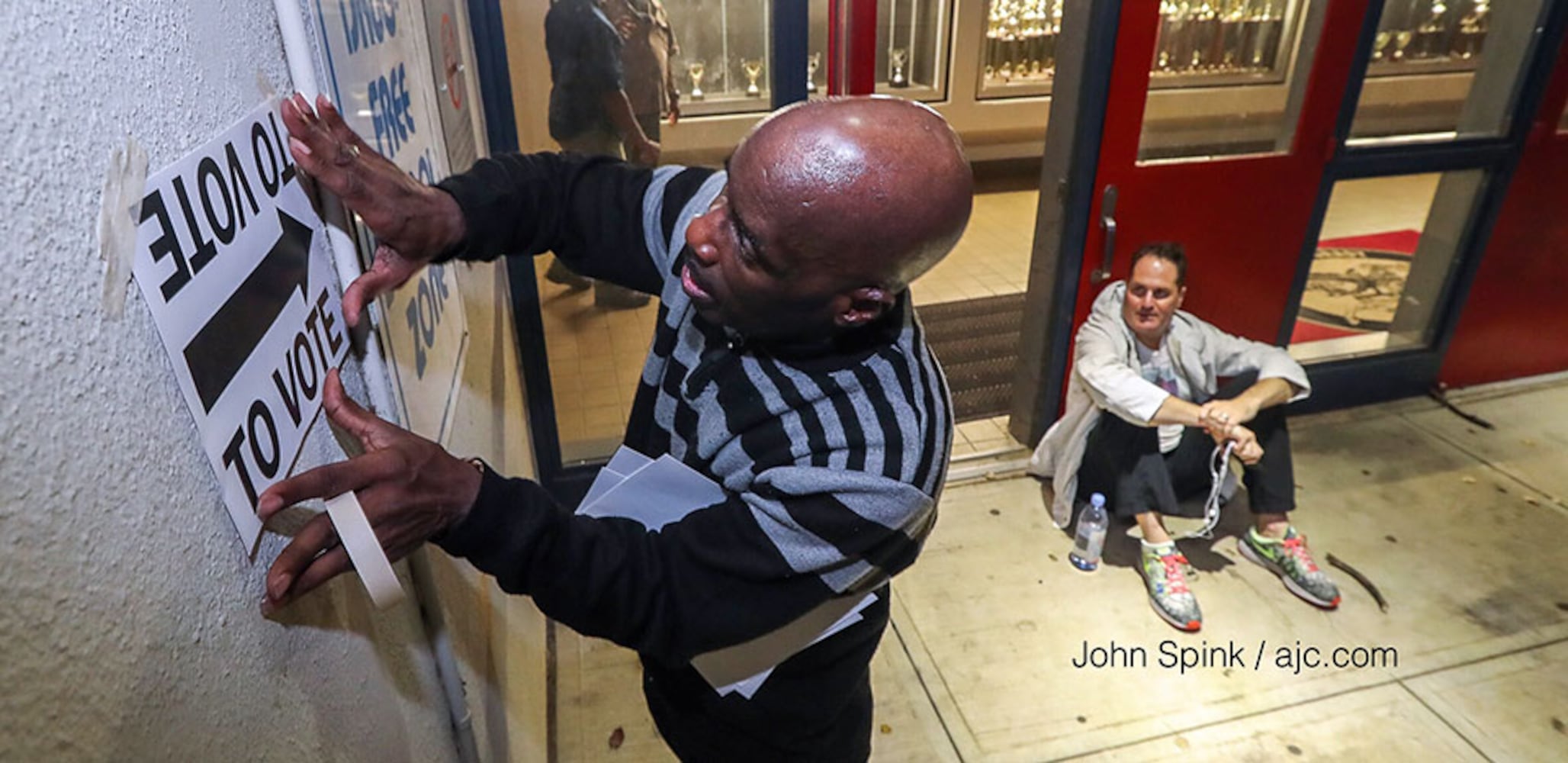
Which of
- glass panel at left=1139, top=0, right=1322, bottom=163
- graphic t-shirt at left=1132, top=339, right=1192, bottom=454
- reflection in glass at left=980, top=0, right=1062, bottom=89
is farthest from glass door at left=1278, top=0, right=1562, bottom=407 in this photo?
reflection in glass at left=980, top=0, right=1062, bottom=89

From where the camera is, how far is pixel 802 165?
84 cm

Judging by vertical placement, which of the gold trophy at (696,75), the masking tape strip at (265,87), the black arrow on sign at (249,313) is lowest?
the gold trophy at (696,75)

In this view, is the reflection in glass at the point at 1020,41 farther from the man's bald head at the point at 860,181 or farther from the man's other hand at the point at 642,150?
the man's bald head at the point at 860,181

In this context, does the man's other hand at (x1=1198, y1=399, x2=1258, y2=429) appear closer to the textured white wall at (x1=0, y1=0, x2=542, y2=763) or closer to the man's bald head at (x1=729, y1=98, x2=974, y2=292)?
the man's bald head at (x1=729, y1=98, x2=974, y2=292)

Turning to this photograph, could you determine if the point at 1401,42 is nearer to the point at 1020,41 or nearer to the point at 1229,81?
the point at 1229,81

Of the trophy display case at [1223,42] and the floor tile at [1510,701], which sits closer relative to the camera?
the floor tile at [1510,701]

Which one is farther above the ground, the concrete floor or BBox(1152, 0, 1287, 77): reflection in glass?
BBox(1152, 0, 1287, 77): reflection in glass

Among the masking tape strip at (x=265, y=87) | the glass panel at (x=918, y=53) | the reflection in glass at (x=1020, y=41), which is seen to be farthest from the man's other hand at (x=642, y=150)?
the reflection in glass at (x=1020, y=41)

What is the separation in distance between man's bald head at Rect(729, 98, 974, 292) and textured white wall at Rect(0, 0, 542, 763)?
50 centimetres

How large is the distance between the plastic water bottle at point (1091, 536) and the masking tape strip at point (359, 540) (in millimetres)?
2382

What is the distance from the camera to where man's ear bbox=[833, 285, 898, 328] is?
36.2 inches

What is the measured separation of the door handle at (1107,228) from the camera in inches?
110

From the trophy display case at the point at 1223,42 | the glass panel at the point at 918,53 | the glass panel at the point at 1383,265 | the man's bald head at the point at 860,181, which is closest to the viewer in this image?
the man's bald head at the point at 860,181

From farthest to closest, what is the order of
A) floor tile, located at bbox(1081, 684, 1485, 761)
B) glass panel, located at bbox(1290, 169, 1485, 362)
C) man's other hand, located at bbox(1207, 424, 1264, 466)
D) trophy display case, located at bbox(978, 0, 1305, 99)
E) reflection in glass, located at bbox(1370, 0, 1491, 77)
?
1. glass panel, located at bbox(1290, 169, 1485, 362)
2. reflection in glass, located at bbox(1370, 0, 1491, 77)
3. trophy display case, located at bbox(978, 0, 1305, 99)
4. man's other hand, located at bbox(1207, 424, 1264, 466)
5. floor tile, located at bbox(1081, 684, 1485, 761)
